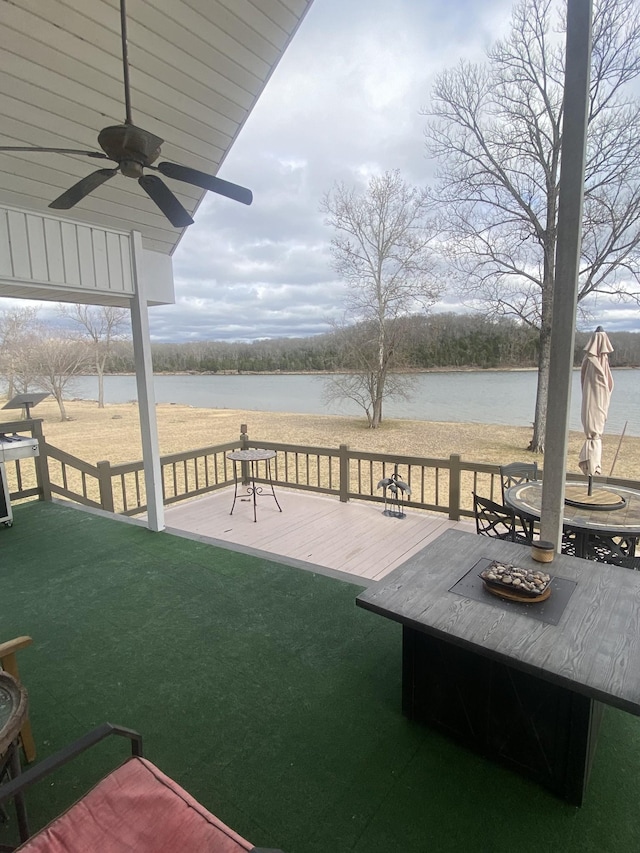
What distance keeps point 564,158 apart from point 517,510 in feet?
7.68

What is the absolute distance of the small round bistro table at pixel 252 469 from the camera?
5.70 m

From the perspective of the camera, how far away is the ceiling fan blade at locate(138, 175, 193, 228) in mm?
2107

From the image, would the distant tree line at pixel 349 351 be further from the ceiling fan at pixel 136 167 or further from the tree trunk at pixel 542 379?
the ceiling fan at pixel 136 167

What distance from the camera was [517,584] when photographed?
5.83 ft

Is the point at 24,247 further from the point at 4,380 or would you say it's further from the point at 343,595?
the point at 4,380

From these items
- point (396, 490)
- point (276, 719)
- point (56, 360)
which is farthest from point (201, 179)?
point (56, 360)

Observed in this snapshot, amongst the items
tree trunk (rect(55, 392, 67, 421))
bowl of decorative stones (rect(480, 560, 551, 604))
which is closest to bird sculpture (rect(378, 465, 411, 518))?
bowl of decorative stones (rect(480, 560, 551, 604))

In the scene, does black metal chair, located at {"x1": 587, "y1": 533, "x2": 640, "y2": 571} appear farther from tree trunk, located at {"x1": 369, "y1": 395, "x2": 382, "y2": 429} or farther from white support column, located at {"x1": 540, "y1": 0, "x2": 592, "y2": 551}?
tree trunk, located at {"x1": 369, "y1": 395, "x2": 382, "y2": 429}

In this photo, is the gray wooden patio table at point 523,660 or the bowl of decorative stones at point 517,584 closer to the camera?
the gray wooden patio table at point 523,660

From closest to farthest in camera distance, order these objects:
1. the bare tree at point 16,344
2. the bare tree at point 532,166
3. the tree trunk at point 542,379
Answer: the bare tree at point 532,166, the tree trunk at point 542,379, the bare tree at point 16,344

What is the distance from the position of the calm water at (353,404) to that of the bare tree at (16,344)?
2259 mm

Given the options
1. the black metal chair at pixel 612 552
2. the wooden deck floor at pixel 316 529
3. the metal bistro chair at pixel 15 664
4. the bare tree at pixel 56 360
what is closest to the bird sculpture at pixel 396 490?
the wooden deck floor at pixel 316 529

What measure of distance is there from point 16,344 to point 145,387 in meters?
8.47

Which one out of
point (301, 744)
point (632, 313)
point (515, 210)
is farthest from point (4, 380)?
point (632, 313)
